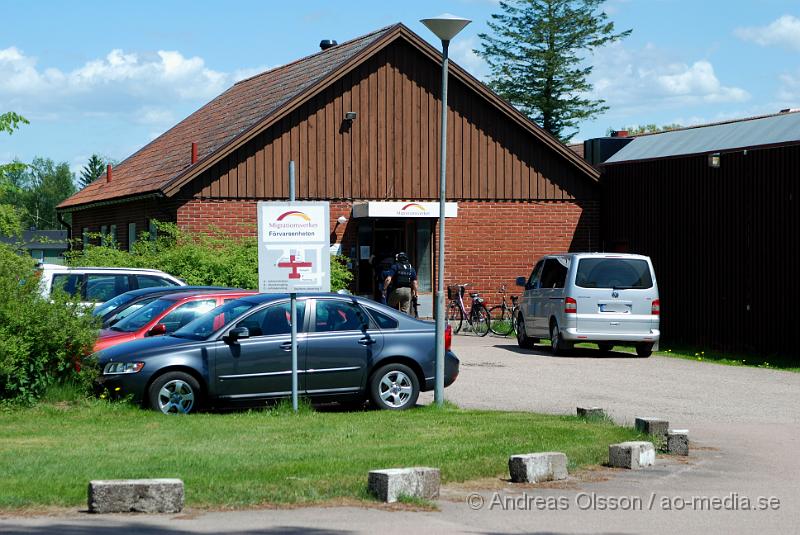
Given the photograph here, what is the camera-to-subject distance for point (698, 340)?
2852 centimetres

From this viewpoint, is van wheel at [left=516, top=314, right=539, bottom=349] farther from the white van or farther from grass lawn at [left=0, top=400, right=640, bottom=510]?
grass lawn at [left=0, top=400, right=640, bottom=510]

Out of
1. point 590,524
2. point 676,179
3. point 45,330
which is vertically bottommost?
point 590,524

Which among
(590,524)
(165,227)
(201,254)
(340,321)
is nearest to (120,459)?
(590,524)

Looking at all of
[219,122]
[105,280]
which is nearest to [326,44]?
[219,122]

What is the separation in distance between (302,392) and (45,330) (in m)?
3.04

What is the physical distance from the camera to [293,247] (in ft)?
49.4

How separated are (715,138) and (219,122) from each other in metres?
14.5

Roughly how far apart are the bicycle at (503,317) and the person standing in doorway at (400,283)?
2.49 meters

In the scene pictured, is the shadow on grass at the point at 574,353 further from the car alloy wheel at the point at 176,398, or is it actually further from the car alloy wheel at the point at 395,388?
the car alloy wheel at the point at 176,398

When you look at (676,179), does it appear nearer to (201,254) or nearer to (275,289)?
(201,254)

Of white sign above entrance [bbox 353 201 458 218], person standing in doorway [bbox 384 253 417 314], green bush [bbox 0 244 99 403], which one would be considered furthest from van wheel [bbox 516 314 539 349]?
green bush [bbox 0 244 99 403]

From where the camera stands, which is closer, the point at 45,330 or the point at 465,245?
the point at 45,330

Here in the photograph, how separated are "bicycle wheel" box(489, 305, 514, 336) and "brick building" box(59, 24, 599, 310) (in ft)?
2.16

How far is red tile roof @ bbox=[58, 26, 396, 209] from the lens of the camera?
3262 cm
